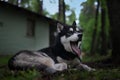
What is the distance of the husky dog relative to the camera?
711cm

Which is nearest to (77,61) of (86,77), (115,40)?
(86,77)

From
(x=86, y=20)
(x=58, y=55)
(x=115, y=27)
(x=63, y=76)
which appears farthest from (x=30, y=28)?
(x=86, y=20)

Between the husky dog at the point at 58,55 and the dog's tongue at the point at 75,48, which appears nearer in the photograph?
the husky dog at the point at 58,55

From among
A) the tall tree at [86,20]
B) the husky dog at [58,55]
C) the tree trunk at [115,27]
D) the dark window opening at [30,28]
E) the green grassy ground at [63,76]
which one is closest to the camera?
the green grassy ground at [63,76]

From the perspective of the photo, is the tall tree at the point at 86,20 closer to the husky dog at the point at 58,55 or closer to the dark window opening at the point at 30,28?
the dark window opening at the point at 30,28

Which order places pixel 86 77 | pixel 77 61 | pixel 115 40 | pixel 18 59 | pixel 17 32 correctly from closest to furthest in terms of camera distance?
pixel 86 77 < pixel 18 59 < pixel 77 61 < pixel 115 40 < pixel 17 32

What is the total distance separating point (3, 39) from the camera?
23.6 meters

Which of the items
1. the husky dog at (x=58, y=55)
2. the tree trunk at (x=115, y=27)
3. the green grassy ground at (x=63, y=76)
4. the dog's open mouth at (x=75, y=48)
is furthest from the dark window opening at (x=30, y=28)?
the green grassy ground at (x=63, y=76)

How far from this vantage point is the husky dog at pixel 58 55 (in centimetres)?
711

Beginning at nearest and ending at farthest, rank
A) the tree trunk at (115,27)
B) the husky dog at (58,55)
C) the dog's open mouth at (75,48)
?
the husky dog at (58,55)
the dog's open mouth at (75,48)
the tree trunk at (115,27)

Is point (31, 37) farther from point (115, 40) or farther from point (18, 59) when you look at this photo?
point (18, 59)

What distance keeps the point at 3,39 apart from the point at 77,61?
1632 cm

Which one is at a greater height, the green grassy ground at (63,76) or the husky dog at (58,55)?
the husky dog at (58,55)

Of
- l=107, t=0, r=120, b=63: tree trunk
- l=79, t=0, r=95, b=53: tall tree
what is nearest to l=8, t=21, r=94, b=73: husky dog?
l=107, t=0, r=120, b=63: tree trunk
